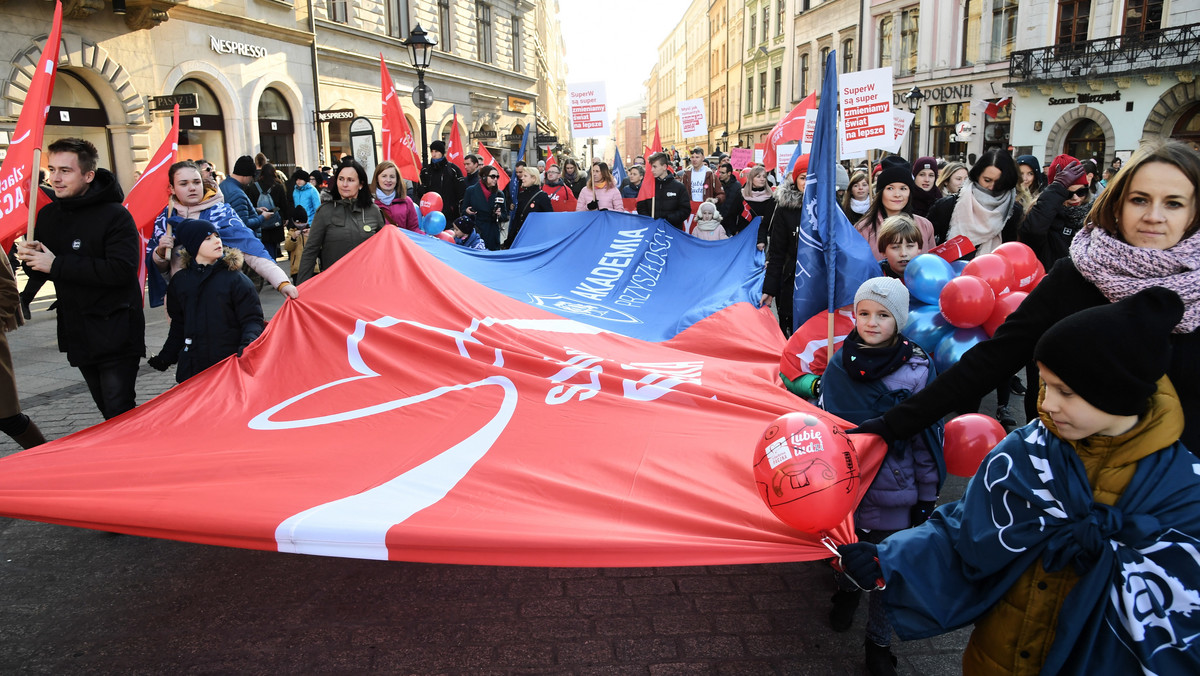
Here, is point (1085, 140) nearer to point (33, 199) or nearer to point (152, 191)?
point (152, 191)

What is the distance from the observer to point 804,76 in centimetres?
4397

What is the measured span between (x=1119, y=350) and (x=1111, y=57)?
98.8ft

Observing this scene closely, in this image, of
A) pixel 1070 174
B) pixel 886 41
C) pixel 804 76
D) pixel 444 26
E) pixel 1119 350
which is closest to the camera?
pixel 1119 350

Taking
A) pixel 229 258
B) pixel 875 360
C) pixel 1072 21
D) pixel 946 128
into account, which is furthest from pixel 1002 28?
pixel 229 258

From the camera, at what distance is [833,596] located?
3398 mm

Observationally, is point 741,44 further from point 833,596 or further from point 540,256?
point 833,596

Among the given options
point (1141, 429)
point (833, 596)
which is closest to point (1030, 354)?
point (1141, 429)

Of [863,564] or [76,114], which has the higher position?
[76,114]

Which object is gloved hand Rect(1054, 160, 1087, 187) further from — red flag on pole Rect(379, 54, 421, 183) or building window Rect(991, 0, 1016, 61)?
building window Rect(991, 0, 1016, 61)

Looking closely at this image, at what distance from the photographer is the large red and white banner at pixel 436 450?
8.20 feet

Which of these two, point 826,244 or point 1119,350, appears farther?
point 826,244

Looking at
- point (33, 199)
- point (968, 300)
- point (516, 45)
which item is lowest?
point (968, 300)

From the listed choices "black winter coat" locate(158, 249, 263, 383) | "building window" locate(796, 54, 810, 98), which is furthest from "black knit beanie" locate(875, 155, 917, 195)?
"building window" locate(796, 54, 810, 98)

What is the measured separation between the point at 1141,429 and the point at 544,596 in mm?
2526
